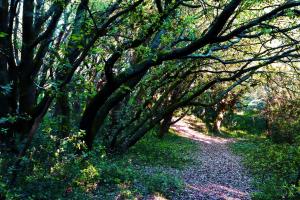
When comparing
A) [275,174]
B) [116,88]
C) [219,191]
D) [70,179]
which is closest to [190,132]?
[275,174]

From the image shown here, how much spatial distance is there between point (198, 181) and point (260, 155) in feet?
23.8

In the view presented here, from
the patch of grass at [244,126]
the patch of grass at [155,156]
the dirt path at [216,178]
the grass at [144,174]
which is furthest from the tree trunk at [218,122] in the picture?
the grass at [144,174]

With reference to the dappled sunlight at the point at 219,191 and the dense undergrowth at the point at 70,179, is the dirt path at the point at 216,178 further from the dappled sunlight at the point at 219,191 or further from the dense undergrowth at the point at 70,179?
the dense undergrowth at the point at 70,179

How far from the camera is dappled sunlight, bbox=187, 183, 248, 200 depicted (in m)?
10.5

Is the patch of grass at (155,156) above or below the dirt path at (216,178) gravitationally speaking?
above

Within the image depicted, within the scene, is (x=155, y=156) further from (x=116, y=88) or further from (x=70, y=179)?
(x=70, y=179)

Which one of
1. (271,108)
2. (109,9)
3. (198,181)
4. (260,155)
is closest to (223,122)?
(271,108)

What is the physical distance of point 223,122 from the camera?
35562 mm

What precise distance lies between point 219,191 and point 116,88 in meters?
5.01

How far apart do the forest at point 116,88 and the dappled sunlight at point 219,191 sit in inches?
1.7

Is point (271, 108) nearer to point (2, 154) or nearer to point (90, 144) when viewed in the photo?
point (90, 144)

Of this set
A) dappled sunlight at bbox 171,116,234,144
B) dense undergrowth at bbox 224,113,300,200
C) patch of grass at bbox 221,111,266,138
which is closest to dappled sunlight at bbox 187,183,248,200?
dense undergrowth at bbox 224,113,300,200

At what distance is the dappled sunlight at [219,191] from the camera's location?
34.5 feet

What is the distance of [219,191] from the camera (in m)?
11.1
